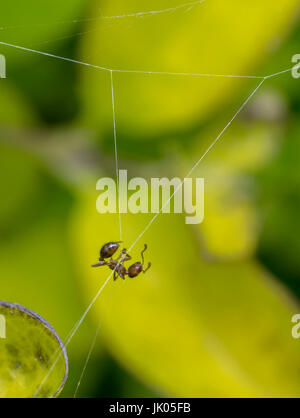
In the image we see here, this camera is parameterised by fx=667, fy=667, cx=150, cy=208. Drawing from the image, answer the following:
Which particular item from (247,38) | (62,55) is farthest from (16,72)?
(247,38)

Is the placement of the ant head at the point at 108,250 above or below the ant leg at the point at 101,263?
above

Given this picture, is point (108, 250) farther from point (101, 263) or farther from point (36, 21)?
point (36, 21)

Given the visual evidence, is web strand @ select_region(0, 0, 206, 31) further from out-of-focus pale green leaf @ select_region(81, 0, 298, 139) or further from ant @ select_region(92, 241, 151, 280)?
Answer: ant @ select_region(92, 241, 151, 280)

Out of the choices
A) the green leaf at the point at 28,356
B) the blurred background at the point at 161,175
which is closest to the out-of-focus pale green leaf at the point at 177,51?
the blurred background at the point at 161,175

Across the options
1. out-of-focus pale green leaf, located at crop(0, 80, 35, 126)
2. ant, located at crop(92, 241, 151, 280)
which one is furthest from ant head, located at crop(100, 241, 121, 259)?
out-of-focus pale green leaf, located at crop(0, 80, 35, 126)

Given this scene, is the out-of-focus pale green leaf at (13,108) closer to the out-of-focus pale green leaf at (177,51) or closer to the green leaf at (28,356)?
the out-of-focus pale green leaf at (177,51)

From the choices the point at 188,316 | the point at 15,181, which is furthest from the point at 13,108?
the point at 188,316
